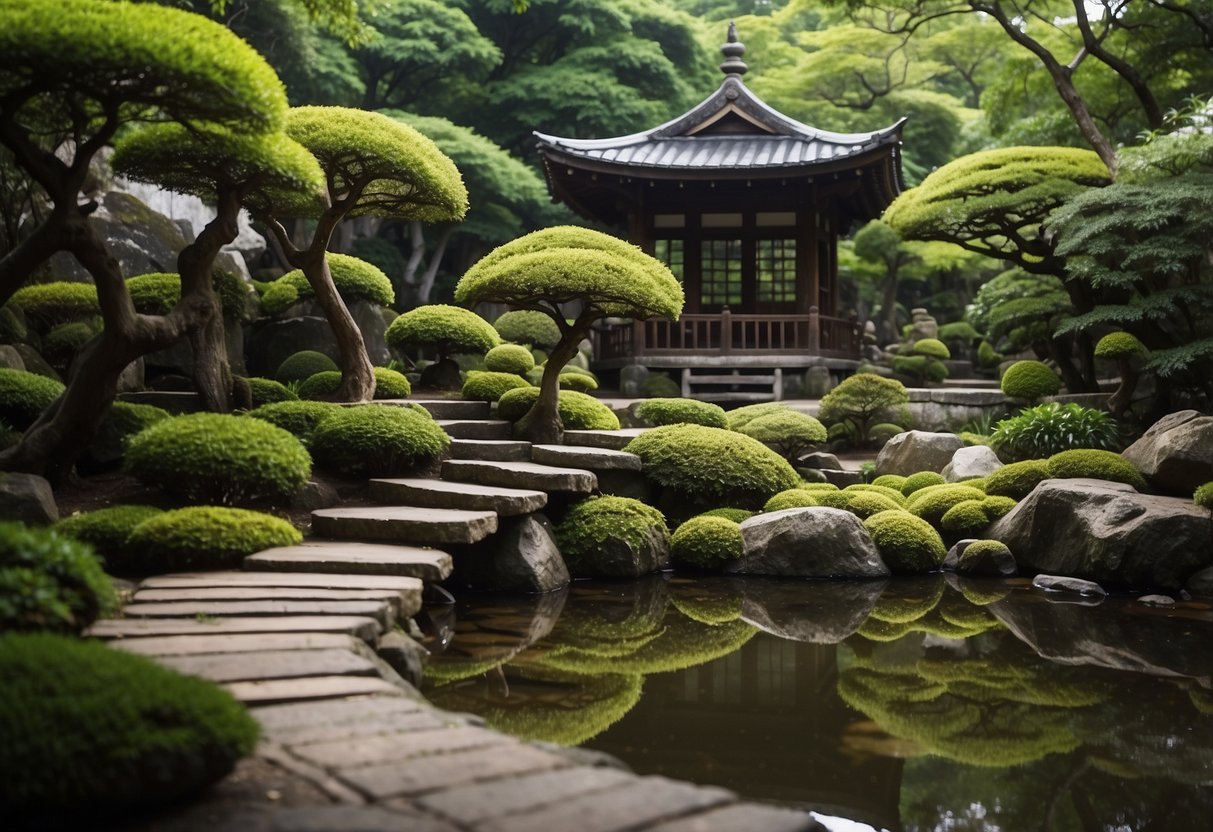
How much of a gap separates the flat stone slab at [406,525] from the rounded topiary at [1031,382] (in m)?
10.5

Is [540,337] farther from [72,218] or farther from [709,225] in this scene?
[72,218]

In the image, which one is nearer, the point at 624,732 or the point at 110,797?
the point at 110,797

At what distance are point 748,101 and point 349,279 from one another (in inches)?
433

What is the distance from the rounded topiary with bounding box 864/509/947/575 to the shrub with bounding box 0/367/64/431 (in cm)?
755

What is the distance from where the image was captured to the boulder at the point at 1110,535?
9.10m

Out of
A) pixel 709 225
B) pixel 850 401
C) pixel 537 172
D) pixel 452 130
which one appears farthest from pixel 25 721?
pixel 537 172

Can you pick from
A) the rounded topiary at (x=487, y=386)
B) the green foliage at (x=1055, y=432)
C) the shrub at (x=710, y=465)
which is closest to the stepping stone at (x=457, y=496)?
the shrub at (x=710, y=465)

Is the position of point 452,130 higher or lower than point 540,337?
higher

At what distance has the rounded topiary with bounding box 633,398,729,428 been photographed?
13.2 m

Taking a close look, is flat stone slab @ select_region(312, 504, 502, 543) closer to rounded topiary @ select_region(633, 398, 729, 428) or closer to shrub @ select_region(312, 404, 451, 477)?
shrub @ select_region(312, 404, 451, 477)

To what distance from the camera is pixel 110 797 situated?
8.84ft

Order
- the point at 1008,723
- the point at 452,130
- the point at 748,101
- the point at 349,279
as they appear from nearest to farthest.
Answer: the point at 1008,723
the point at 349,279
the point at 748,101
the point at 452,130

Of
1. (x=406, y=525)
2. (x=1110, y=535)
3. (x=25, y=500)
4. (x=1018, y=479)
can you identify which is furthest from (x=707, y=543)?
(x=25, y=500)

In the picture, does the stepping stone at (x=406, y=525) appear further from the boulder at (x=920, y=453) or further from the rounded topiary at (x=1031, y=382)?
the rounded topiary at (x=1031, y=382)
